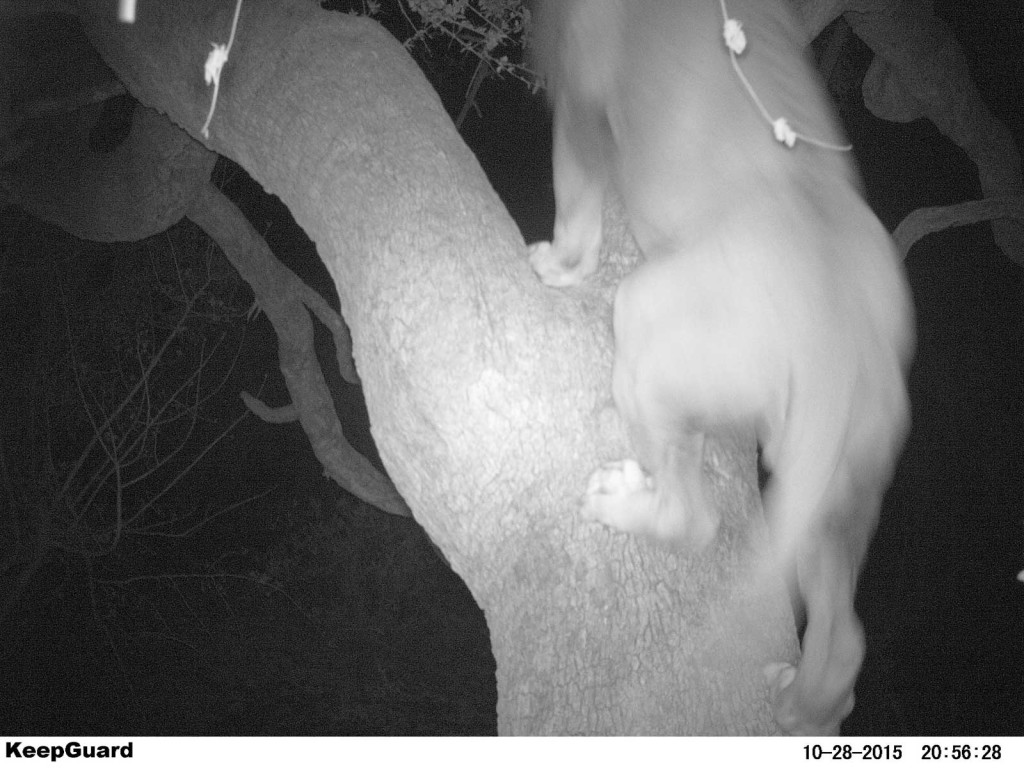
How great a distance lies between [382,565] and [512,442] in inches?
364

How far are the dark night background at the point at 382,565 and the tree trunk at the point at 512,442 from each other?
324 centimetres

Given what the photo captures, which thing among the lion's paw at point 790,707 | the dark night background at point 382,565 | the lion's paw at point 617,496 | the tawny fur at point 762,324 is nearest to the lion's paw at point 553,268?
the tawny fur at point 762,324

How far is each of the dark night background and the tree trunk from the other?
10.6 feet

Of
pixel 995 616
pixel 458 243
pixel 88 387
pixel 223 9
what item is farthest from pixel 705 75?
pixel 88 387

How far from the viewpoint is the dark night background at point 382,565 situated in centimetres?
595

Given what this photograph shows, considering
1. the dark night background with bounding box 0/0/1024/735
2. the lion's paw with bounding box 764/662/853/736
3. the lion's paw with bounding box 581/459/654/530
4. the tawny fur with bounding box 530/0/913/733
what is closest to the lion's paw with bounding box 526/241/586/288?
the tawny fur with bounding box 530/0/913/733

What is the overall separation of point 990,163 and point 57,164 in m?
4.48

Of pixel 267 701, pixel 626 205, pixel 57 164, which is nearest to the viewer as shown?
pixel 626 205

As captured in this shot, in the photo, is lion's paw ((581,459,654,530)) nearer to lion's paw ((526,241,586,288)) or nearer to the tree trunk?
the tree trunk

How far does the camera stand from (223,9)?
2139 mm

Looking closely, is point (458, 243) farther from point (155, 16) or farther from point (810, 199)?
point (155, 16)

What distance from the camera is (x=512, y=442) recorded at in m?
1.48

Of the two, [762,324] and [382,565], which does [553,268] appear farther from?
[382,565]

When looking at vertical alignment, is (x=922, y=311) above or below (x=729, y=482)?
below
